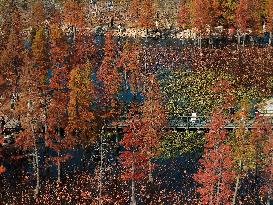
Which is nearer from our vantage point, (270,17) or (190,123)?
(190,123)

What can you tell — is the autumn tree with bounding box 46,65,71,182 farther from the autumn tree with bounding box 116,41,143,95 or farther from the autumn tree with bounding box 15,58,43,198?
the autumn tree with bounding box 116,41,143,95

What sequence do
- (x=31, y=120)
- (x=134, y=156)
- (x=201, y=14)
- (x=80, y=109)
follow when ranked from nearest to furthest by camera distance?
1. (x=134, y=156)
2. (x=31, y=120)
3. (x=80, y=109)
4. (x=201, y=14)

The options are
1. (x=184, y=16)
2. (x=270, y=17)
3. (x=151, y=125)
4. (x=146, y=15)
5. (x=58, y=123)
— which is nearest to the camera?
(x=151, y=125)

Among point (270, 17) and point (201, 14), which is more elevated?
point (201, 14)

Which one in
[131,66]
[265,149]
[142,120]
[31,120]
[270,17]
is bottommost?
[265,149]

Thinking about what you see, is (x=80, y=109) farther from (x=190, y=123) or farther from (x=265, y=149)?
(x=265, y=149)

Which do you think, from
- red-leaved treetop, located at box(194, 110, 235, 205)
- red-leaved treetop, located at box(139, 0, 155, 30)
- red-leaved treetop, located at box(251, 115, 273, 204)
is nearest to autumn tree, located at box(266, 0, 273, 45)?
red-leaved treetop, located at box(139, 0, 155, 30)

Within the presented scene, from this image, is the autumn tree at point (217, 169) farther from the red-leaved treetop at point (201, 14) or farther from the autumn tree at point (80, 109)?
the red-leaved treetop at point (201, 14)

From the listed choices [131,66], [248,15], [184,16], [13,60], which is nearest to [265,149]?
[131,66]

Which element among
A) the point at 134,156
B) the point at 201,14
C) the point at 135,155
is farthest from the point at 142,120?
the point at 201,14
